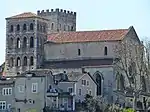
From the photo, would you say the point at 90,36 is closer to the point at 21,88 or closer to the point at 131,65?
the point at 131,65

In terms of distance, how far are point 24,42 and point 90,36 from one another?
34.4 feet

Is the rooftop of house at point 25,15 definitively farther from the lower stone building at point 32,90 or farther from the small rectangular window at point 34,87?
the small rectangular window at point 34,87

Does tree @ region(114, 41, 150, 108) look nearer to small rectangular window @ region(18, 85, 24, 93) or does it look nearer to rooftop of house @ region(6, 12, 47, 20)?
rooftop of house @ region(6, 12, 47, 20)

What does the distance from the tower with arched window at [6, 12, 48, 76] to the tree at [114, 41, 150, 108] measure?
506 inches

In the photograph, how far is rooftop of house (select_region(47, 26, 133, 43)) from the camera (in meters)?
109

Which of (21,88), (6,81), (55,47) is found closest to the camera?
(21,88)

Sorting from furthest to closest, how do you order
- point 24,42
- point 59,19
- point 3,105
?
point 59,19, point 24,42, point 3,105

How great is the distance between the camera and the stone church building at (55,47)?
108 metres

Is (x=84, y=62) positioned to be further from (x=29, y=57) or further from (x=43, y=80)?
(x=43, y=80)

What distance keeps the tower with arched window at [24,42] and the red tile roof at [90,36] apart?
2.71 m

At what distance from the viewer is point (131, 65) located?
107 meters

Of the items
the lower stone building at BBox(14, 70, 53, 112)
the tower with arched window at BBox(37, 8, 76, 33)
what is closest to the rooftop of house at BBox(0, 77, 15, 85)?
the lower stone building at BBox(14, 70, 53, 112)

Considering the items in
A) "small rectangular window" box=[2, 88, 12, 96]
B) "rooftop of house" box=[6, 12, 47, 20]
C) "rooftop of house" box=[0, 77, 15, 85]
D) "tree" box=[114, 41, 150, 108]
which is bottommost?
"small rectangular window" box=[2, 88, 12, 96]

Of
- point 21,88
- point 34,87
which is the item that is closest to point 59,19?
point 21,88
